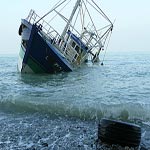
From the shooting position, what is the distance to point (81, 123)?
9922 millimetres

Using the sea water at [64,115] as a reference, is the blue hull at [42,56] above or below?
above

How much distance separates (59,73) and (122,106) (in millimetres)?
13256

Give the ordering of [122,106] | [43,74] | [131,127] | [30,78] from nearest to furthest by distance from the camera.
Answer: [131,127], [122,106], [30,78], [43,74]

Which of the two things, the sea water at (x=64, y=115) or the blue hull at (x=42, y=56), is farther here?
the blue hull at (x=42, y=56)

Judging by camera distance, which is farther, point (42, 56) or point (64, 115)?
point (42, 56)

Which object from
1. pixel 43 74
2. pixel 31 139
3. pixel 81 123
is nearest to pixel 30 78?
pixel 43 74

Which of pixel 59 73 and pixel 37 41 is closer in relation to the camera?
pixel 37 41

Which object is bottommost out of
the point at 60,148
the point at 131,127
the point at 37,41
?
the point at 60,148

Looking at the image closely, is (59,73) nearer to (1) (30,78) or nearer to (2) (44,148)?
(1) (30,78)

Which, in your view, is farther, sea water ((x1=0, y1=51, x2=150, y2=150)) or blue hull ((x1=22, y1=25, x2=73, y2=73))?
blue hull ((x1=22, y1=25, x2=73, y2=73))

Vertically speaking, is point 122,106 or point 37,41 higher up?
point 37,41

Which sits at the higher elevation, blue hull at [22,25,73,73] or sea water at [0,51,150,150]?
blue hull at [22,25,73,73]

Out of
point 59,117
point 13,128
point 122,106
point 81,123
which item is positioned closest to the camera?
point 13,128

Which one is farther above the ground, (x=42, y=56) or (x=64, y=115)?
(x=42, y=56)
